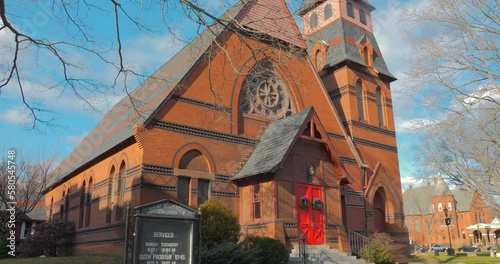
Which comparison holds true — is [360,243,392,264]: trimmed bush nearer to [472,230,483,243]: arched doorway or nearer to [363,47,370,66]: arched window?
[363,47,370,66]: arched window

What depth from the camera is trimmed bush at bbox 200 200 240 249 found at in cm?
1535

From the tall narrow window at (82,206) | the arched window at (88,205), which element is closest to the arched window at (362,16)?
the arched window at (88,205)

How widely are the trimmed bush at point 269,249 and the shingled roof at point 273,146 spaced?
10.3 ft

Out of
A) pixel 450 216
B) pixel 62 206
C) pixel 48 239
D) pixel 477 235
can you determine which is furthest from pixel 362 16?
pixel 477 235

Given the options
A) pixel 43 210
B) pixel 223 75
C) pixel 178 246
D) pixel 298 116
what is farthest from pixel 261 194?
pixel 43 210

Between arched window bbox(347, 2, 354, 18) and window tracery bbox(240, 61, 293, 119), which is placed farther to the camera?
arched window bbox(347, 2, 354, 18)

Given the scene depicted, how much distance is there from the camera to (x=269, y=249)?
14641 millimetres

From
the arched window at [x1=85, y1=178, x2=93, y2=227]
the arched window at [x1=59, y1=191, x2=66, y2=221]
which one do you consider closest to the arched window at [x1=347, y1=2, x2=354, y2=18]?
the arched window at [x1=85, y1=178, x2=93, y2=227]

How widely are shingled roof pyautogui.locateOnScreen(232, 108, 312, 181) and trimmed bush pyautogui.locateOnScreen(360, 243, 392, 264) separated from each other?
A: 5.60m

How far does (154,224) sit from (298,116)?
1157cm

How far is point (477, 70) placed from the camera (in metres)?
14.7

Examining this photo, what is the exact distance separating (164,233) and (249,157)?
11.0 meters

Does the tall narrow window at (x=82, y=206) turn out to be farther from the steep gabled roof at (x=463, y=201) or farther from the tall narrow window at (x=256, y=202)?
the steep gabled roof at (x=463, y=201)

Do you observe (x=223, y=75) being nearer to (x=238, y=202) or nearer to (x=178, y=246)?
(x=238, y=202)
